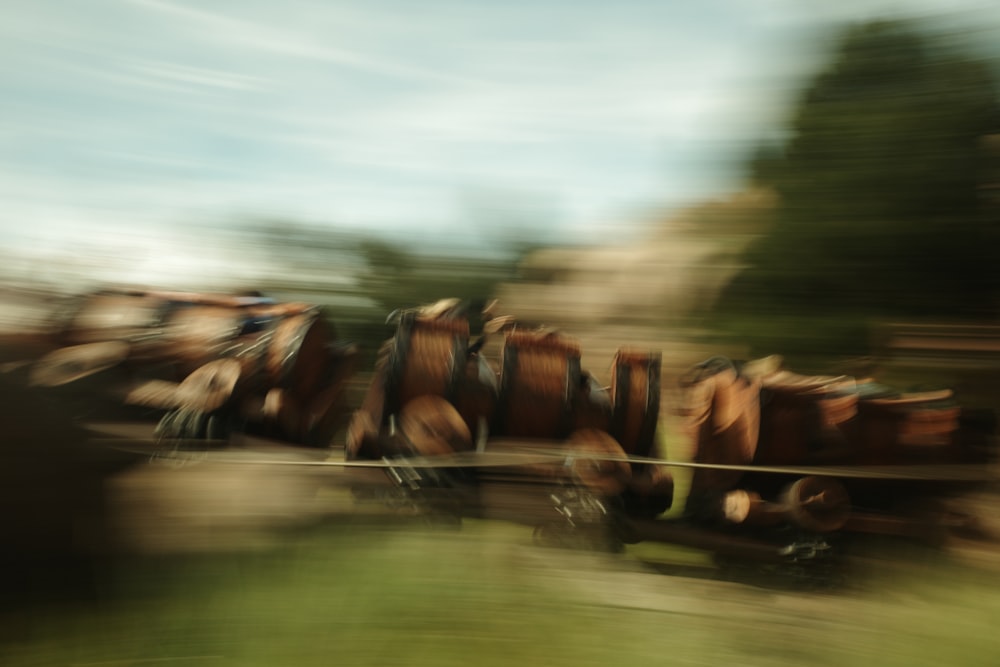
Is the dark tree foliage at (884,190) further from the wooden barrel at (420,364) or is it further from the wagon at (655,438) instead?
the wooden barrel at (420,364)

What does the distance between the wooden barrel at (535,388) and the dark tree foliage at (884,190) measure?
3.98 meters

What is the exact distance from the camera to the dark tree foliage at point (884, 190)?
821 centimetres

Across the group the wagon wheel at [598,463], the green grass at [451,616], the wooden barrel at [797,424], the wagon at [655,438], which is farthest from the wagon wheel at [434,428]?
the wooden barrel at [797,424]

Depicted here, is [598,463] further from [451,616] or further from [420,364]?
[451,616]

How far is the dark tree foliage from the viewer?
8.21m

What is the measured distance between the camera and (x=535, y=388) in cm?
545

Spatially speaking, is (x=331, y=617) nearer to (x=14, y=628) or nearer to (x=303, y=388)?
(x=14, y=628)

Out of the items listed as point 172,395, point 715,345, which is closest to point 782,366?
point 715,345

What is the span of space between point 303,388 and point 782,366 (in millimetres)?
4206

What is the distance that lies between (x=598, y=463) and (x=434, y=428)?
0.87 m

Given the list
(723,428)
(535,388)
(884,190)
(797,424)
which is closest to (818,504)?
(797,424)

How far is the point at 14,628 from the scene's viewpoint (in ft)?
11.2

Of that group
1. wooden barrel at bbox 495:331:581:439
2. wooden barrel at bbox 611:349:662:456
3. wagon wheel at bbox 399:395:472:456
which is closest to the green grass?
wagon wheel at bbox 399:395:472:456

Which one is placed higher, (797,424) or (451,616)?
(797,424)
